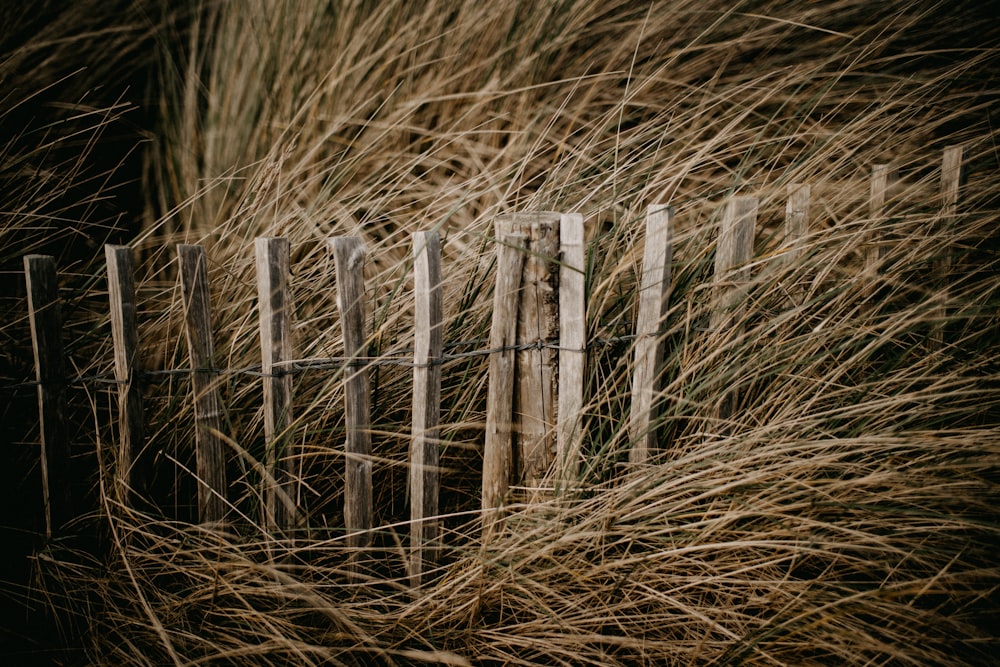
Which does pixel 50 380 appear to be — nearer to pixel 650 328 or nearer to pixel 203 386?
pixel 203 386

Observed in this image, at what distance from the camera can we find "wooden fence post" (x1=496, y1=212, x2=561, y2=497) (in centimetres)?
166

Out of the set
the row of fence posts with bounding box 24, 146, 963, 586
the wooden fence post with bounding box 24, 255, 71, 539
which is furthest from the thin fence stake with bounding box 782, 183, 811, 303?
the wooden fence post with bounding box 24, 255, 71, 539

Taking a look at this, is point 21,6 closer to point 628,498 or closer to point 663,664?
point 628,498

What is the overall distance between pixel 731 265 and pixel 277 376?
1.27 m

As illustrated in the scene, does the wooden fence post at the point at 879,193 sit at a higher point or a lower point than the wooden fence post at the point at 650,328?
higher

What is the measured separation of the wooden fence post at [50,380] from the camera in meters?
1.54

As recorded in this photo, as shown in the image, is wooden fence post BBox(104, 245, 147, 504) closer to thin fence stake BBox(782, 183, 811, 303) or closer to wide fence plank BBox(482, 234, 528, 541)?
wide fence plank BBox(482, 234, 528, 541)

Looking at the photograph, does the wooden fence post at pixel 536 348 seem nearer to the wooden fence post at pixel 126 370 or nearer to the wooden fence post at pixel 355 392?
the wooden fence post at pixel 355 392

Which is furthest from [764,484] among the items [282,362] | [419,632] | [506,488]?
[282,362]

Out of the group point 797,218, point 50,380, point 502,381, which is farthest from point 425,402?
point 797,218

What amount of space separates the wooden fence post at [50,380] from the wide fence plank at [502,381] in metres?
1.03

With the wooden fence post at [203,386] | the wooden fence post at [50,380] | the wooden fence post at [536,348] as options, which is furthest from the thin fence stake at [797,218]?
the wooden fence post at [50,380]

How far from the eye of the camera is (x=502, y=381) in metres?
1.71

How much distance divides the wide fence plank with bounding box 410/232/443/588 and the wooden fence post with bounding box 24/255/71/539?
2.75 ft
